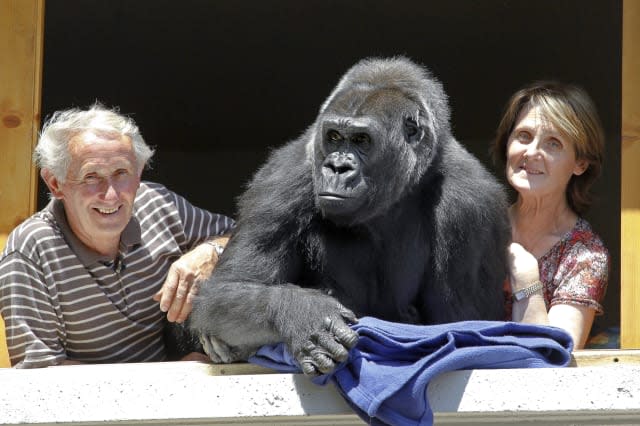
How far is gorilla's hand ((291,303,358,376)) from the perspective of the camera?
11.0ft

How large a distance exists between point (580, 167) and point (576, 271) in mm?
476

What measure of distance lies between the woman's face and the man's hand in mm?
1180

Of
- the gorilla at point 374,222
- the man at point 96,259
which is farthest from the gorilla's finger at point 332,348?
the man at point 96,259

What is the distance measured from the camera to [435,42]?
7086 mm

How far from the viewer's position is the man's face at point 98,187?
427 cm

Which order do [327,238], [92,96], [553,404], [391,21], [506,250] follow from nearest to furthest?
[553,404], [327,238], [506,250], [391,21], [92,96]

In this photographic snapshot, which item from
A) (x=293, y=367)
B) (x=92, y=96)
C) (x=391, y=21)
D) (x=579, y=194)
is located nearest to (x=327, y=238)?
(x=293, y=367)

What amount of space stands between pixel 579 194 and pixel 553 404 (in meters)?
1.39

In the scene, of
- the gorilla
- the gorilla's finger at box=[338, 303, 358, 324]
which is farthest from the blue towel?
the gorilla

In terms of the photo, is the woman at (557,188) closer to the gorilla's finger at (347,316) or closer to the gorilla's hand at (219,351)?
the gorilla's finger at (347,316)

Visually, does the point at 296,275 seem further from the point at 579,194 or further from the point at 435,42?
the point at 435,42

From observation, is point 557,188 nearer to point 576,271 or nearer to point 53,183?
point 576,271

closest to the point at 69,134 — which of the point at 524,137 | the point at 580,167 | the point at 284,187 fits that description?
the point at 284,187

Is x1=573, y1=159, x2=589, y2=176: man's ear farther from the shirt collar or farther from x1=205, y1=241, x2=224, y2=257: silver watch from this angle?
the shirt collar
